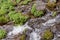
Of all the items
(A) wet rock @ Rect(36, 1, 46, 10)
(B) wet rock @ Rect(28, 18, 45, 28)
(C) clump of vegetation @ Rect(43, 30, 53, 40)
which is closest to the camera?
(C) clump of vegetation @ Rect(43, 30, 53, 40)

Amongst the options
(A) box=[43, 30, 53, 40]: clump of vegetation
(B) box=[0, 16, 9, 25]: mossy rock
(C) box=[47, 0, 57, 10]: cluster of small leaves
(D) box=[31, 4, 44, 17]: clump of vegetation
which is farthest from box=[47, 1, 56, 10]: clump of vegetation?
(B) box=[0, 16, 9, 25]: mossy rock

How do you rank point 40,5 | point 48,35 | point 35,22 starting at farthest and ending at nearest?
point 40,5, point 35,22, point 48,35

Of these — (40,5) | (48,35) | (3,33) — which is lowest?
(48,35)

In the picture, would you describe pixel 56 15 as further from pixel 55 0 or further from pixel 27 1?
pixel 27 1

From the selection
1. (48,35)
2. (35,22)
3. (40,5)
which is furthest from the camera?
(40,5)

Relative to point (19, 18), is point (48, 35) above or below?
below

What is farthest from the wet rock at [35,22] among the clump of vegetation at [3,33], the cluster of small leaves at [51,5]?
the clump of vegetation at [3,33]

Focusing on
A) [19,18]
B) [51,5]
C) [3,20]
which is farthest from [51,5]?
[3,20]

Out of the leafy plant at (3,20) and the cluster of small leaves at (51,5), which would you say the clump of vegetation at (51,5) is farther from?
the leafy plant at (3,20)

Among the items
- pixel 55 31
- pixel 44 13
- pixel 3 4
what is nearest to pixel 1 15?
pixel 3 4

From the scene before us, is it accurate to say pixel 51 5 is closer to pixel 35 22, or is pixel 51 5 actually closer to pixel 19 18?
pixel 35 22

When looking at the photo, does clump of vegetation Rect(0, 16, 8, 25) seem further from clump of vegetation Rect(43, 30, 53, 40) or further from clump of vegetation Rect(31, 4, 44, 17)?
clump of vegetation Rect(43, 30, 53, 40)
